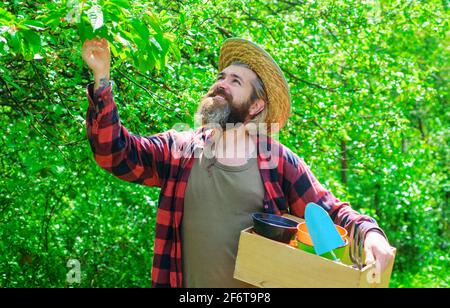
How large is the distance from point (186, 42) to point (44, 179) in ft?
5.79

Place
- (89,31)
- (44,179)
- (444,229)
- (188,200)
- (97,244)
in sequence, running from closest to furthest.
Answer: (89,31) < (188,200) < (44,179) < (97,244) < (444,229)

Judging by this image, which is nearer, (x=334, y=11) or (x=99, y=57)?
(x=99, y=57)

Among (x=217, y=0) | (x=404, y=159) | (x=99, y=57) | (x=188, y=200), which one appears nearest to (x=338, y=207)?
(x=188, y=200)

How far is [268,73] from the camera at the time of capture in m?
2.94

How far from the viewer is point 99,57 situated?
7.61 feet

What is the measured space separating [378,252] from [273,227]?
40 centimetres

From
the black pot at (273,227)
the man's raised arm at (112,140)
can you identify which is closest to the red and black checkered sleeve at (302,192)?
the black pot at (273,227)

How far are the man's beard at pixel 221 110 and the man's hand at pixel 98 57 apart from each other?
0.59m

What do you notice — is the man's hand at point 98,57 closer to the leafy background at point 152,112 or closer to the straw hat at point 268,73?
the leafy background at point 152,112

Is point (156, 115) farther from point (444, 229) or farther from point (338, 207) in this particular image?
point (444, 229)

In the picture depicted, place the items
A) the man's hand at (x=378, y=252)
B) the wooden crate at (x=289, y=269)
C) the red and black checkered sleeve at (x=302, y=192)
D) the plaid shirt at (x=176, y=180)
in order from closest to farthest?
the wooden crate at (x=289, y=269)
the man's hand at (x=378, y=252)
the plaid shirt at (x=176, y=180)
the red and black checkered sleeve at (x=302, y=192)

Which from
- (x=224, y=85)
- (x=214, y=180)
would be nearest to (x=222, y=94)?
(x=224, y=85)

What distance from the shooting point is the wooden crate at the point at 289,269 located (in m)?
2.16

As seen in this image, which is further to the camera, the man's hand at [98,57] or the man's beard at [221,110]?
the man's beard at [221,110]
